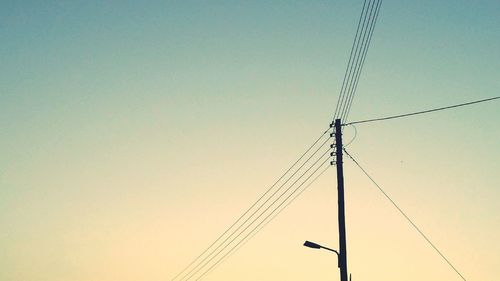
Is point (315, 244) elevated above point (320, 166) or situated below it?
below

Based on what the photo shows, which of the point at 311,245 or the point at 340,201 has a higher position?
the point at 340,201

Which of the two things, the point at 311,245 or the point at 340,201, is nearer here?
the point at 340,201

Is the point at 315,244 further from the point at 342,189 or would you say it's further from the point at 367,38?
the point at 367,38

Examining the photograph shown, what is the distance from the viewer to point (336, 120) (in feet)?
51.2

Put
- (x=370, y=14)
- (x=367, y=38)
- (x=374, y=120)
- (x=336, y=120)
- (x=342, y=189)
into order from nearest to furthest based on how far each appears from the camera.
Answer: (x=370, y=14)
(x=367, y=38)
(x=342, y=189)
(x=336, y=120)
(x=374, y=120)

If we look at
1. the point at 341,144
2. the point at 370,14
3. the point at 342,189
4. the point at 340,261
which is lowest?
the point at 340,261

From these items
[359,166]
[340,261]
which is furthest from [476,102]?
[340,261]

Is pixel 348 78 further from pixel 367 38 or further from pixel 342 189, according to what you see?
pixel 342 189

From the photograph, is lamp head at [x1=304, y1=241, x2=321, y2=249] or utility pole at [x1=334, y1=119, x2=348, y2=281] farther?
lamp head at [x1=304, y1=241, x2=321, y2=249]

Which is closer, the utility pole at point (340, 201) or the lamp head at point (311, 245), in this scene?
the utility pole at point (340, 201)

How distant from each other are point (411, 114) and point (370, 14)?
5.30 m

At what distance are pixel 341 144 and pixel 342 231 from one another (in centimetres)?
327

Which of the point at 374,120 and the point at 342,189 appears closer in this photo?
the point at 342,189

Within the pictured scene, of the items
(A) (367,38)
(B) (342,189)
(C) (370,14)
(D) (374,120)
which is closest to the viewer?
(C) (370,14)
